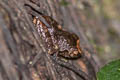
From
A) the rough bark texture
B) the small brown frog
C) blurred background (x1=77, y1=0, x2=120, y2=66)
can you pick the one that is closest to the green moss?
the rough bark texture

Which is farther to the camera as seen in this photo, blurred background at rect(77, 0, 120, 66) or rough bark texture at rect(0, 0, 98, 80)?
blurred background at rect(77, 0, 120, 66)

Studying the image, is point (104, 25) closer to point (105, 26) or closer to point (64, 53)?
point (105, 26)

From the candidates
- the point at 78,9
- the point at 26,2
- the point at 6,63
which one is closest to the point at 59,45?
the point at 26,2

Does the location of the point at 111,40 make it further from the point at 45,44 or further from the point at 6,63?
the point at 45,44

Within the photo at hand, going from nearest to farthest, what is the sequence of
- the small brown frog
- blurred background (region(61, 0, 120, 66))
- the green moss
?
the small brown frog < the green moss < blurred background (region(61, 0, 120, 66))

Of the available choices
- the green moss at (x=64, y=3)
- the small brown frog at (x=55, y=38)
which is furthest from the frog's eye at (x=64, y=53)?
the green moss at (x=64, y=3)

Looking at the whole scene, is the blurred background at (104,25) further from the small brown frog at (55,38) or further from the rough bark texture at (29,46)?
the small brown frog at (55,38)

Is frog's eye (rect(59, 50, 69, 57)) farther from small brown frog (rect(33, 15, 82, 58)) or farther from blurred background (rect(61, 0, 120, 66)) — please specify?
blurred background (rect(61, 0, 120, 66))
